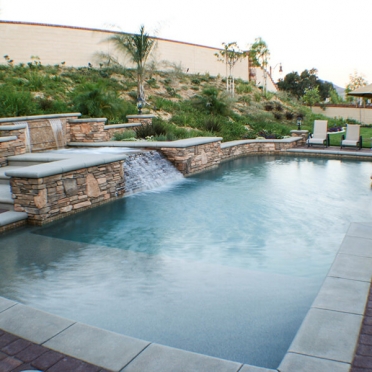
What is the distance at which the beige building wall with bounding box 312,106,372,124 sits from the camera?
2344 cm

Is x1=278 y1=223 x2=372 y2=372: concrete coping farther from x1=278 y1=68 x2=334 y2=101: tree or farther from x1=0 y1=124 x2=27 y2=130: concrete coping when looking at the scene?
x1=278 y1=68 x2=334 y2=101: tree

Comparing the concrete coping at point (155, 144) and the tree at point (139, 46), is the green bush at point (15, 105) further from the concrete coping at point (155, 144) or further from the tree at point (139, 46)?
the tree at point (139, 46)

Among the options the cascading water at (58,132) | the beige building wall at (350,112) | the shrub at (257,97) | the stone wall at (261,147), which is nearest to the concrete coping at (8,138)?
the cascading water at (58,132)

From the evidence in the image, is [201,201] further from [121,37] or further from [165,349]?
[121,37]

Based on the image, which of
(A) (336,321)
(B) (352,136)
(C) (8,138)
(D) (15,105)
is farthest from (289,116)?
(A) (336,321)

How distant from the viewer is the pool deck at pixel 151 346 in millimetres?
2432

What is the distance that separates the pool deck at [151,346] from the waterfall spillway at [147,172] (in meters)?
5.04

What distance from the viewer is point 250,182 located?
29.3ft

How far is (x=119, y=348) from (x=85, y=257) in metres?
2.21

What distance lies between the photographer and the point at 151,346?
265cm

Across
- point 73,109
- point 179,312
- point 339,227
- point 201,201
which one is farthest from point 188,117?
point 179,312

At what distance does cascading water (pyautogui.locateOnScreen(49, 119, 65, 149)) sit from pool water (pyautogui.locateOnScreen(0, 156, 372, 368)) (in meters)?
3.97

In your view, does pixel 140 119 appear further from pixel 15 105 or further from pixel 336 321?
pixel 336 321

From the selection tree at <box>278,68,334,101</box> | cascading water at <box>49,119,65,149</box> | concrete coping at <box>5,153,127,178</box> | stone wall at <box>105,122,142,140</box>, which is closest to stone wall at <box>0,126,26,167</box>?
concrete coping at <box>5,153,127,178</box>
